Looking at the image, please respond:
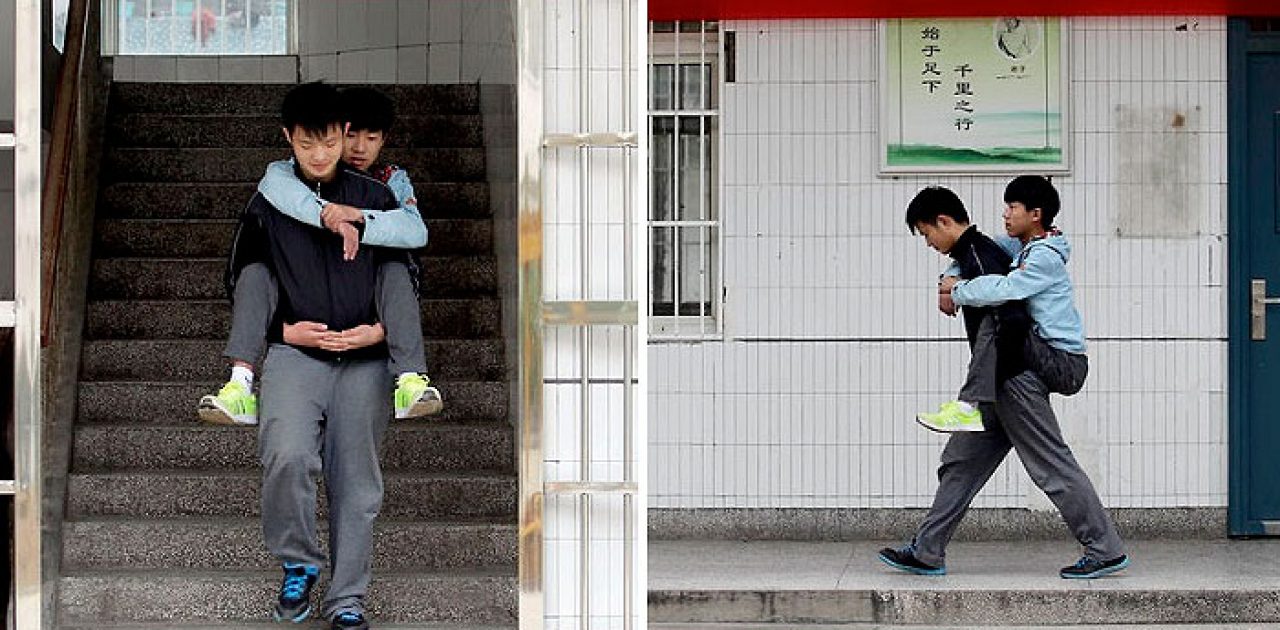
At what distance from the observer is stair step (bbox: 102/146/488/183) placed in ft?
33.9

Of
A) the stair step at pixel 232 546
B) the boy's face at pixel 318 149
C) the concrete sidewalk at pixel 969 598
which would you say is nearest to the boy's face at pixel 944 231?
the concrete sidewalk at pixel 969 598

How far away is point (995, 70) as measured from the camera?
1070 centimetres

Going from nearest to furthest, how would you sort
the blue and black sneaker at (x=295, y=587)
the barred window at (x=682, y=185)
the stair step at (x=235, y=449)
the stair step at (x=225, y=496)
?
the blue and black sneaker at (x=295, y=587) < the stair step at (x=225, y=496) < the stair step at (x=235, y=449) < the barred window at (x=682, y=185)

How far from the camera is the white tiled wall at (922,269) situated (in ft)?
35.3

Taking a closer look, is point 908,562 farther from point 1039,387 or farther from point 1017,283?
point 1017,283

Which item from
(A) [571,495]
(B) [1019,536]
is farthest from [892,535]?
(A) [571,495]

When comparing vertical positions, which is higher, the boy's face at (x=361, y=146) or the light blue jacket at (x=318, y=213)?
the boy's face at (x=361, y=146)

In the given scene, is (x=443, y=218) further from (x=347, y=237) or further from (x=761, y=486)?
(x=347, y=237)

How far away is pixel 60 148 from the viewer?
823 cm

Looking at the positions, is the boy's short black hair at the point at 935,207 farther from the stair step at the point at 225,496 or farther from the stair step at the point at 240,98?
the stair step at the point at 240,98

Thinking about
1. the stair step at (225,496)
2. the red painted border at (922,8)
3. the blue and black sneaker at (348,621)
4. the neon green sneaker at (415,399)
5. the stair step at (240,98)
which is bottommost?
the blue and black sneaker at (348,621)

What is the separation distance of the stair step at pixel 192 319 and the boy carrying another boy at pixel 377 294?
1897mm

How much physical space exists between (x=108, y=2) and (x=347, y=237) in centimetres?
582

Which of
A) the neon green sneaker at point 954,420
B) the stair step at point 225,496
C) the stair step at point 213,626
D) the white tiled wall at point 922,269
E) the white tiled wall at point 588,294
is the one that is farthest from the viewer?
the white tiled wall at point 922,269
